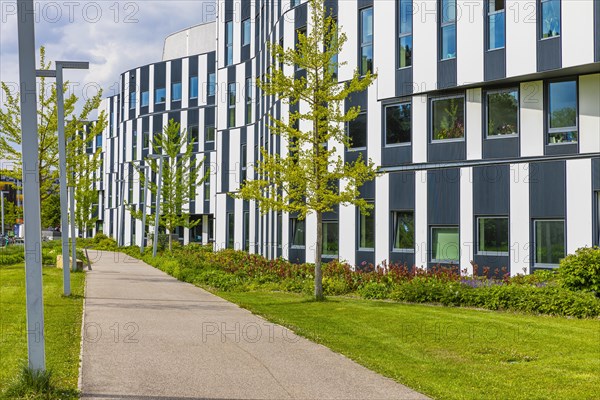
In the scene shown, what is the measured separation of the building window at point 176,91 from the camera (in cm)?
6238

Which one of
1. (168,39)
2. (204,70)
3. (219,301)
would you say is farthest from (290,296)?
(168,39)

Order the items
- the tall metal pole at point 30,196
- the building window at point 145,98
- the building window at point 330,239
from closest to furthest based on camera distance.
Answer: the tall metal pole at point 30,196 < the building window at point 330,239 < the building window at point 145,98

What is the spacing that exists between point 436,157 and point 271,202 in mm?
7951

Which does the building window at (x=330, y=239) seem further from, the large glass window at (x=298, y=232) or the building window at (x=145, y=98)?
the building window at (x=145, y=98)

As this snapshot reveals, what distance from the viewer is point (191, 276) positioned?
25.9 metres

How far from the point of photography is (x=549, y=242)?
21.2 m

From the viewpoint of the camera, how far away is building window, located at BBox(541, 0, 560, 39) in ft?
67.9

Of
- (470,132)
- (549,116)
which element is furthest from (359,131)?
(549,116)

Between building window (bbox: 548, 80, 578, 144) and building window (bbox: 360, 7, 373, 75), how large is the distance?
7155mm

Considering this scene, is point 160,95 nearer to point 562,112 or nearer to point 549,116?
point 549,116

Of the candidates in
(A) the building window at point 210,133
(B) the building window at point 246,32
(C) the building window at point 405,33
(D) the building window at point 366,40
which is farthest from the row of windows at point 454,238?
(A) the building window at point 210,133

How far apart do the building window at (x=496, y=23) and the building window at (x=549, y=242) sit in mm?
5642

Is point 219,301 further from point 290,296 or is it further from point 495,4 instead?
point 495,4

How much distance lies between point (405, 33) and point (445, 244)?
7.50 m
